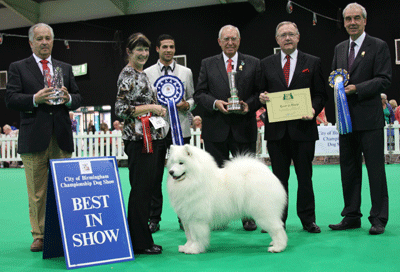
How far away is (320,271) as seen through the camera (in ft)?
7.75

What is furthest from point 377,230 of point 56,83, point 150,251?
point 56,83

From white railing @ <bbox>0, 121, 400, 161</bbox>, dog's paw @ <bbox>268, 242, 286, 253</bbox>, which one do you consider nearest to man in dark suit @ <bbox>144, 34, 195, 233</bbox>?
dog's paw @ <bbox>268, 242, 286, 253</bbox>

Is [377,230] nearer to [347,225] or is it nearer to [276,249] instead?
[347,225]

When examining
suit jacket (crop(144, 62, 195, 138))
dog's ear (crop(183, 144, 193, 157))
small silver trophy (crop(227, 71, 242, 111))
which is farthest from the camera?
suit jacket (crop(144, 62, 195, 138))

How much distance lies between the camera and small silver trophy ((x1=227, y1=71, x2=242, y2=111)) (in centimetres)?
352

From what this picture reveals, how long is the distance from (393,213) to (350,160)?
106cm

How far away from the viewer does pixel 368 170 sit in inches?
139

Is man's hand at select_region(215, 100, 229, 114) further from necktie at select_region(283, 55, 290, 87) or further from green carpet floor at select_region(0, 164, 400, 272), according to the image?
green carpet floor at select_region(0, 164, 400, 272)

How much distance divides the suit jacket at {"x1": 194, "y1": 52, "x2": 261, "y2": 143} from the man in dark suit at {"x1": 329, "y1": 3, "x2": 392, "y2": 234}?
92cm

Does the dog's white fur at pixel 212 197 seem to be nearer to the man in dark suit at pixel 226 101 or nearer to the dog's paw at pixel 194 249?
the dog's paw at pixel 194 249

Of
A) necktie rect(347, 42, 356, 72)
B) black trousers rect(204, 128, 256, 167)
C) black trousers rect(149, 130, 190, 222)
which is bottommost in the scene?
black trousers rect(149, 130, 190, 222)

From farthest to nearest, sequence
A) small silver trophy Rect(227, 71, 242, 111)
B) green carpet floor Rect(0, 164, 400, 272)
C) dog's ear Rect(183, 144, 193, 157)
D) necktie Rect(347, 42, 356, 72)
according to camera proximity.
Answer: necktie Rect(347, 42, 356, 72) → small silver trophy Rect(227, 71, 242, 111) → dog's ear Rect(183, 144, 193, 157) → green carpet floor Rect(0, 164, 400, 272)

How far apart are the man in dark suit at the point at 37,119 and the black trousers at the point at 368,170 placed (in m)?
2.72

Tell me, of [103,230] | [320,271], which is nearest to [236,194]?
[320,271]
